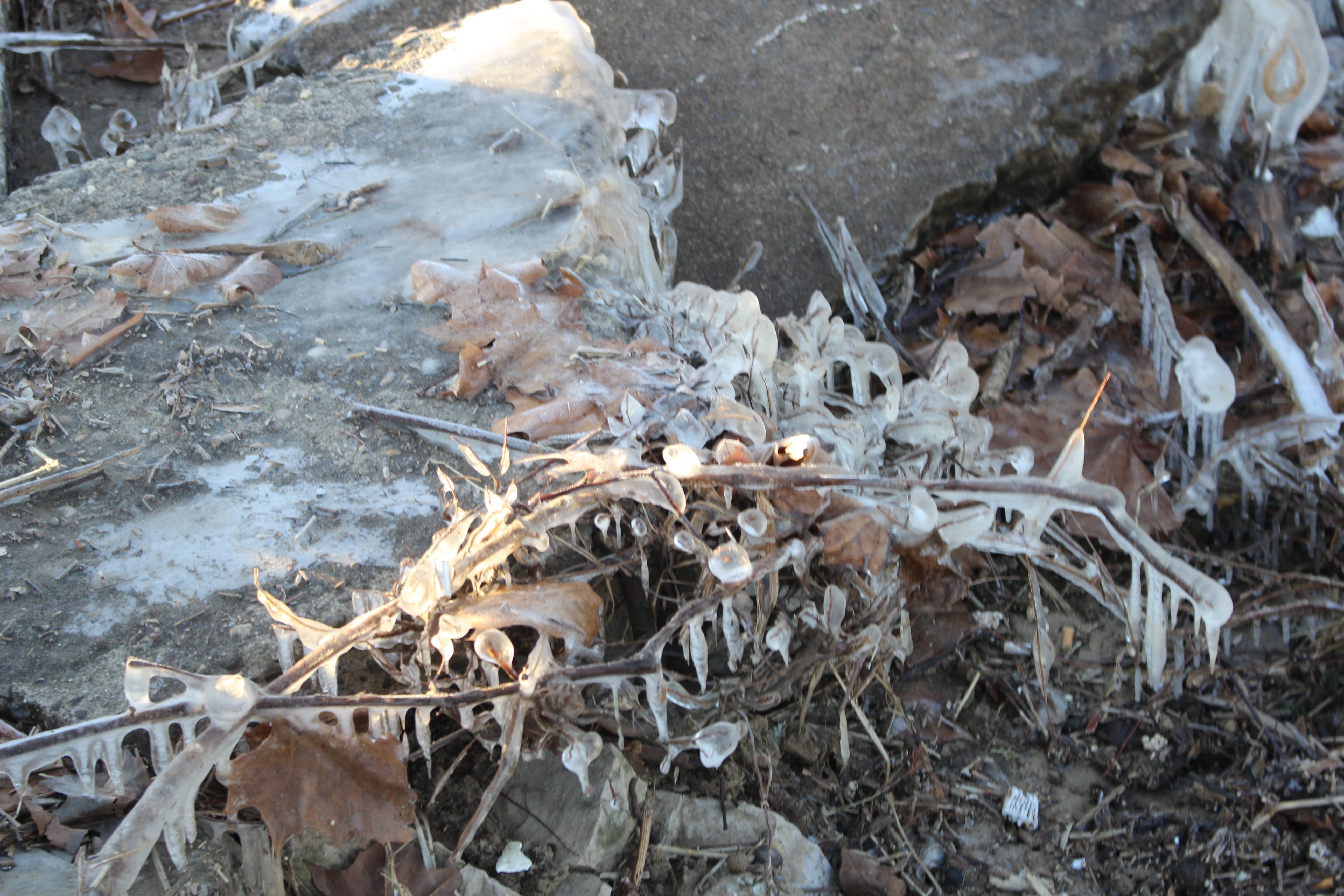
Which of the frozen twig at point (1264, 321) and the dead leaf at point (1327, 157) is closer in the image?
the frozen twig at point (1264, 321)

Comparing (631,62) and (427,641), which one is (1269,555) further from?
(631,62)

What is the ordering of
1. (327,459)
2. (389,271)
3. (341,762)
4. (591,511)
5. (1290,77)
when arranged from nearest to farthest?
(341,762), (591,511), (327,459), (389,271), (1290,77)

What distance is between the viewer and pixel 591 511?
5.38ft

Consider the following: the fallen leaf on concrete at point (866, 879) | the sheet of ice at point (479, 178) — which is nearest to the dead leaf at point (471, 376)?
the sheet of ice at point (479, 178)

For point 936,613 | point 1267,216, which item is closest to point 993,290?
point 1267,216

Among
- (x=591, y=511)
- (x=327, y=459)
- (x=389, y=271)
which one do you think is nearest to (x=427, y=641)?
(x=591, y=511)

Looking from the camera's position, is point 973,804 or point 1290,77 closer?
point 973,804

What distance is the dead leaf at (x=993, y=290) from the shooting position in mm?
2971

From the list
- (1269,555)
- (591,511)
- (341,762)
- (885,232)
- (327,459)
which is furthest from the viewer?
(885,232)

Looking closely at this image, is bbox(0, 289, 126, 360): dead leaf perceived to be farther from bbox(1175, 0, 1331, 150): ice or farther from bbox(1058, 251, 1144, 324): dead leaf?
bbox(1175, 0, 1331, 150): ice

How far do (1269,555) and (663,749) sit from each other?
160 cm

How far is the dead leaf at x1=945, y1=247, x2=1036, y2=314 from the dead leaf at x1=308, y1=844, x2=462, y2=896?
2.26 metres

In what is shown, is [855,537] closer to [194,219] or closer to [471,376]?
[471,376]

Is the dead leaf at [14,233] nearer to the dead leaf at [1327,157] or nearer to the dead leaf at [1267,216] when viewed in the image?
the dead leaf at [1267,216]
